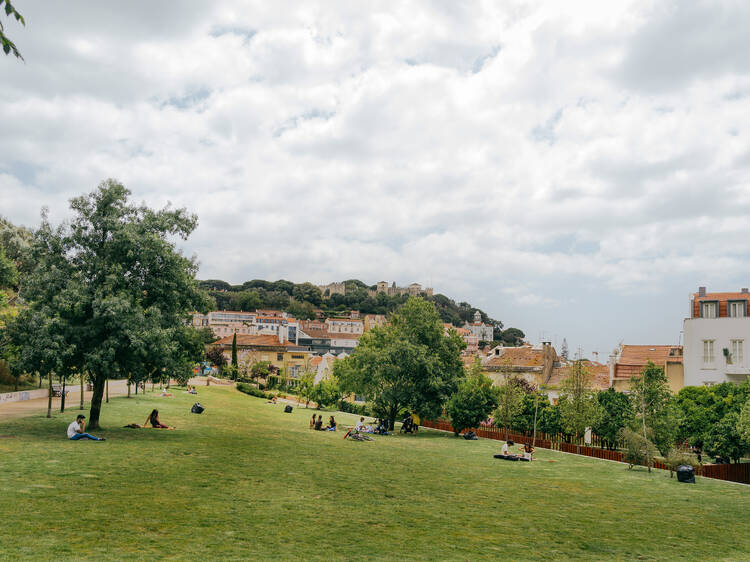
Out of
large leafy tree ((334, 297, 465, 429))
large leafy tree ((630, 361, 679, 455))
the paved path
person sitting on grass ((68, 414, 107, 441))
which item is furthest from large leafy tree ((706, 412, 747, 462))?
the paved path

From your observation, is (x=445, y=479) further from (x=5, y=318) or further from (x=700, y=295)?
(x=700, y=295)

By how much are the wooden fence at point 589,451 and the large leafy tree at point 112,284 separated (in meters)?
19.5

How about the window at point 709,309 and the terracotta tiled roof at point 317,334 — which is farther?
the terracotta tiled roof at point 317,334

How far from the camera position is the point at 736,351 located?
43.8 metres

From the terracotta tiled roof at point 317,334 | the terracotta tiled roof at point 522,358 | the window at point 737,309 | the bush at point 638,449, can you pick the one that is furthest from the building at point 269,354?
the bush at point 638,449

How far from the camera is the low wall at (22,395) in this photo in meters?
36.0

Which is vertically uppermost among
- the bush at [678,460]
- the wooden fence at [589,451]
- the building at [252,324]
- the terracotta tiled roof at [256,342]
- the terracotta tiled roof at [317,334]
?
the building at [252,324]

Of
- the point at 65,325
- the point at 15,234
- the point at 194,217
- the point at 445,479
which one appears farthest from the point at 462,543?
the point at 15,234

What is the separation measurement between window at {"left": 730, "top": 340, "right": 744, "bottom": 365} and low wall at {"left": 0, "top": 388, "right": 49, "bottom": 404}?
48.5 m

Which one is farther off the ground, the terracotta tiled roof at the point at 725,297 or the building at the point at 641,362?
the terracotta tiled roof at the point at 725,297

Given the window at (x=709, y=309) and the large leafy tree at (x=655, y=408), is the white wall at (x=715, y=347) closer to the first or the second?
the window at (x=709, y=309)

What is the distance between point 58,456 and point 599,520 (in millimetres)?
14753

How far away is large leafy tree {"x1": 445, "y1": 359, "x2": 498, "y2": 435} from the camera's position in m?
35.1

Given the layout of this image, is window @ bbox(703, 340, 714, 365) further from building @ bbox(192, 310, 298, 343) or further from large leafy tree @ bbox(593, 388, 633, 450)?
building @ bbox(192, 310, 298, 343)
